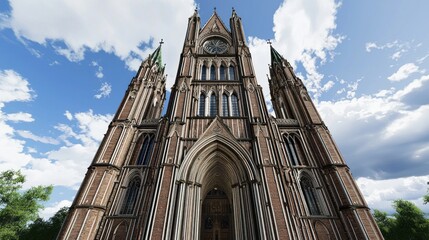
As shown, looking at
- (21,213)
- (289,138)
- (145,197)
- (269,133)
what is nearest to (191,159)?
(145,197)

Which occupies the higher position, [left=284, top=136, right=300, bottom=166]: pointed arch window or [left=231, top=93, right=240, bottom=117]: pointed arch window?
[left=231, top=93, right=240, bottom=117]: pointed arch window

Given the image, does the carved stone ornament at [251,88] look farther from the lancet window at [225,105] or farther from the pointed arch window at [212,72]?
the pointed arch window at [212,72]

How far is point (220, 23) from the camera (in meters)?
27.6

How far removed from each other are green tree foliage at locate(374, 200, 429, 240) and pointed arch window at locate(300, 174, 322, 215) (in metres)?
A: 17.0

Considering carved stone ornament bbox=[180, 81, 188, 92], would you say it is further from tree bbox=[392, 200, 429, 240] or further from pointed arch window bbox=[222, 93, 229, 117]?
tree bbox=[392, 200, 429, 240]

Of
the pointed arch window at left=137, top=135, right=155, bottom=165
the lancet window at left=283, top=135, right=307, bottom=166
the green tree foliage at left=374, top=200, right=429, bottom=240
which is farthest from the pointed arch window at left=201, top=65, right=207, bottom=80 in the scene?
the green tree foliage at left=374, top=200, right=429, bottom=240

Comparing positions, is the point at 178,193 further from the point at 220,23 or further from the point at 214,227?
the point at 220,23

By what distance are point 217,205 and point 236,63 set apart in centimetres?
1559

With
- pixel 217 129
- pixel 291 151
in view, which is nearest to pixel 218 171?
pixel 217 129

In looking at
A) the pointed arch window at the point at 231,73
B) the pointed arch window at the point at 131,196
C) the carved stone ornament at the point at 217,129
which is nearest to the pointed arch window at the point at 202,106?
the carved stone ornament at the point at 217,129

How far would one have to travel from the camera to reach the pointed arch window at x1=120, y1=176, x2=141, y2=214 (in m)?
13.1

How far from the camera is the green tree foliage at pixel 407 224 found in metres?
19.7

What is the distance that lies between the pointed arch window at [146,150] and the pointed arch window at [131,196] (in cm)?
144

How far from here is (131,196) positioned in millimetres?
13656
